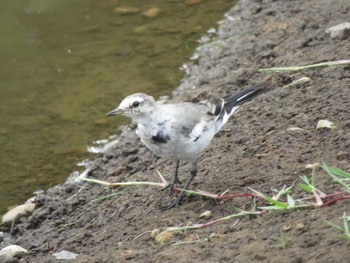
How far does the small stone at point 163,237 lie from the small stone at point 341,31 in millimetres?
3497

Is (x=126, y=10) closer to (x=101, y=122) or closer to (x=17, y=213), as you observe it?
(x=101, y=122)

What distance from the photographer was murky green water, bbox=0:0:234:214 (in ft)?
27.8

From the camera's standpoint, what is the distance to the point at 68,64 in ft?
34.2

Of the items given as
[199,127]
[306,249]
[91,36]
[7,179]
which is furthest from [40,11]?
[306,249]

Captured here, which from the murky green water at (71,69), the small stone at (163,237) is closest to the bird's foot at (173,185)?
the small stone at (163,237)

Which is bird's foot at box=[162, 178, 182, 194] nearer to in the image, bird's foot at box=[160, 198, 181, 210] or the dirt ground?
the dirt ground

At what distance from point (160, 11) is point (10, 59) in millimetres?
2339

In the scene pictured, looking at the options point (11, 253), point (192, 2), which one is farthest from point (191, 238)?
point (192, 2)

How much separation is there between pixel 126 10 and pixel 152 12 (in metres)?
0.41

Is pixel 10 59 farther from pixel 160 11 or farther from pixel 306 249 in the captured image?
pixel 306 249

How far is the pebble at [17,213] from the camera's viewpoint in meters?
7.09

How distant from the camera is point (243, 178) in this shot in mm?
5672

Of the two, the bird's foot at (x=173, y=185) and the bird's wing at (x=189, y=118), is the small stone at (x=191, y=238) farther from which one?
the bird's foot at (x=173, y=185)

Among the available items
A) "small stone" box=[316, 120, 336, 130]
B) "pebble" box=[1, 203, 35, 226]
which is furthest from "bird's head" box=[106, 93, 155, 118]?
Answer: "pebble" box=[1, 203, 35, 226]
